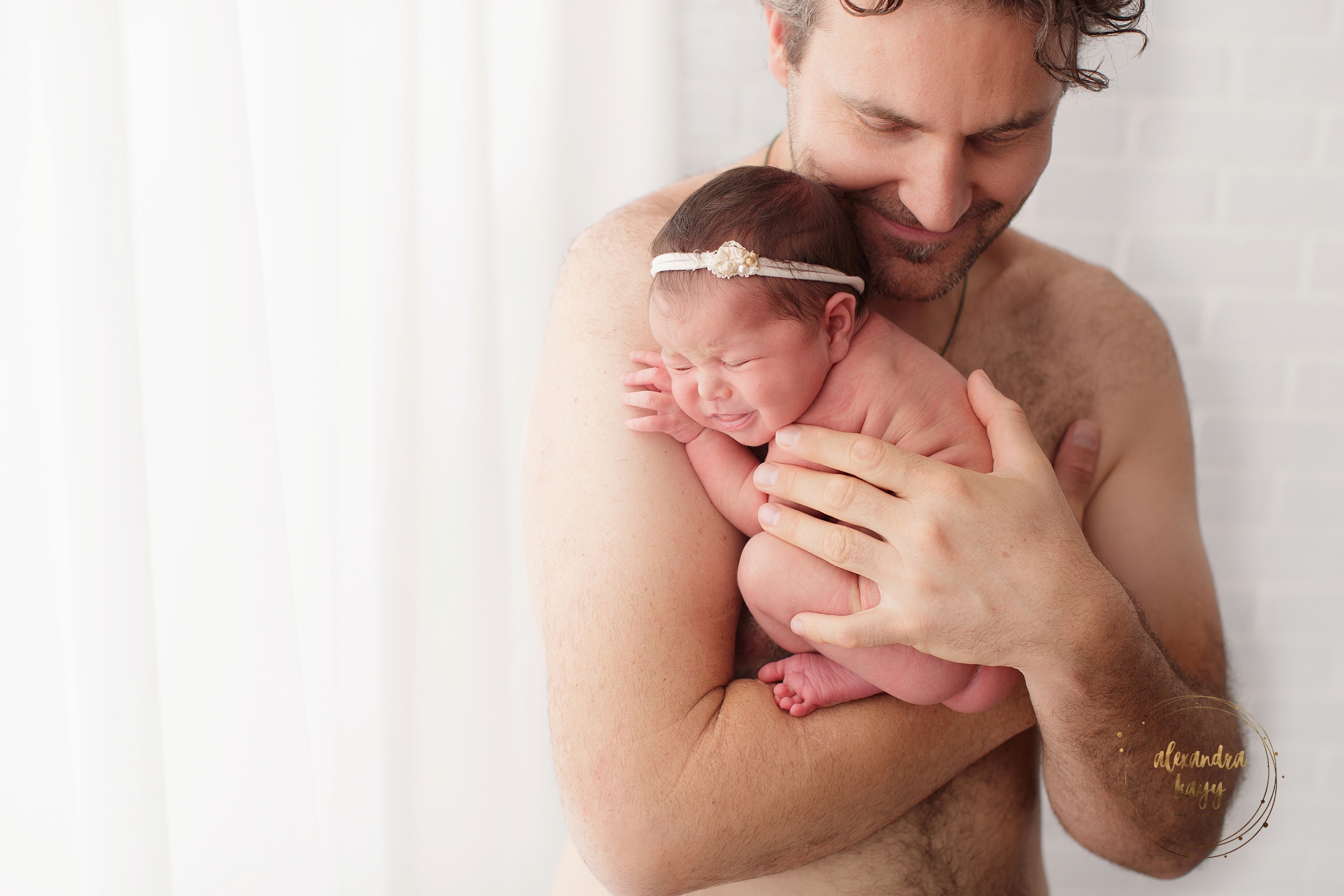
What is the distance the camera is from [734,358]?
3.66 ft

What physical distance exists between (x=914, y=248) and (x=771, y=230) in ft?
0.93

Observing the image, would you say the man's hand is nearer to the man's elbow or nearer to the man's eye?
the man's elbow

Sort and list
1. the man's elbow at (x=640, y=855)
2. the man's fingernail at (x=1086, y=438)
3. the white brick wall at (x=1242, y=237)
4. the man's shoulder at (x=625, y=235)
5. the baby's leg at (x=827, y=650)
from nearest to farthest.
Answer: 1. the man's elbow at (x=640, y=855)
2. the baby's leg at (x=827, y=650)
3. the man's shoulder at (x=625, y=235)
4. the man's fingernail at (x=1086, y=438)
5. the white brick wall at (x=1242, y=237)

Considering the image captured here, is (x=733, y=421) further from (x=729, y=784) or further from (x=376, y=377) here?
(x=376, y=377)

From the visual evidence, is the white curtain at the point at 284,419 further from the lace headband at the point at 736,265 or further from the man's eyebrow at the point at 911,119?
the man's eyebrow at the point at 911,119

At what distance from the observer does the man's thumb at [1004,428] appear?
3.65 feet

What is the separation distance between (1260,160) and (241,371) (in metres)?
2.44

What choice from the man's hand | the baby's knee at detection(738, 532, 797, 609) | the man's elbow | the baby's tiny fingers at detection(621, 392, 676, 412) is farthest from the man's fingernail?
the man's elbow

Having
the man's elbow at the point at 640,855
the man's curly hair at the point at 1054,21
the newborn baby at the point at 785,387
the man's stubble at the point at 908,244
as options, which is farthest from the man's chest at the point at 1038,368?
the man's elbow at the point at 640,855

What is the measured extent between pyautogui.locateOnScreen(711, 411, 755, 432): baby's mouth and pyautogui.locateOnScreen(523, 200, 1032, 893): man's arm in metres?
0.07

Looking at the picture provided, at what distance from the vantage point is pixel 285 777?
1.46 meters

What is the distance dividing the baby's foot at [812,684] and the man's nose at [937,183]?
0.63 m

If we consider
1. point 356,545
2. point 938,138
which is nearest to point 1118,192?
point 938,138

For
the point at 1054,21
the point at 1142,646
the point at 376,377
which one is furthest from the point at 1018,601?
the point at 376,377
